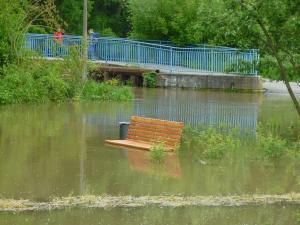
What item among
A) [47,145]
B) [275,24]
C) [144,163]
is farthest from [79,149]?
[275,24]

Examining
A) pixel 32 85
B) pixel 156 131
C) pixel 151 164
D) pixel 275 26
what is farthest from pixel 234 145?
pixel 32 85

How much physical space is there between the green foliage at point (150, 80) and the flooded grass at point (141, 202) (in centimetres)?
2555

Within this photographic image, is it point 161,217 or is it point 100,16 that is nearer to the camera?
point 161,217

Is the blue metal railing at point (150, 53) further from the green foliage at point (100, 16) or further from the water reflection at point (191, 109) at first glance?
the green foliage at point (100, 16)

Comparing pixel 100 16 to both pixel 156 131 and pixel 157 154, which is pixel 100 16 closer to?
pixel 156 131

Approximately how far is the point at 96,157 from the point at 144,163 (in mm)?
1096

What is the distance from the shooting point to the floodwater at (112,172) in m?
8.77

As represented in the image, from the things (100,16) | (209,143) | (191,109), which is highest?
(100,16)

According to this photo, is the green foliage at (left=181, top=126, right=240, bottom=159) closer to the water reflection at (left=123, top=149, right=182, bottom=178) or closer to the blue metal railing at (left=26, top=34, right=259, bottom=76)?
the water reflection at (left=123, top=149, right=182, bottom=178)

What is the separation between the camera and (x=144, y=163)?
13.2 m

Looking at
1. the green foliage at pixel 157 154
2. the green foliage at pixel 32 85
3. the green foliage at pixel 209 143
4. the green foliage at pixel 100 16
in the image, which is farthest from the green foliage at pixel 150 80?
the green foliage at pixel 157 154

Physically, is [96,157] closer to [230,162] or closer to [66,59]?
[230,162]

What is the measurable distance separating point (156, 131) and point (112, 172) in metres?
3.10

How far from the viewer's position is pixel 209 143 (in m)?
14.2
